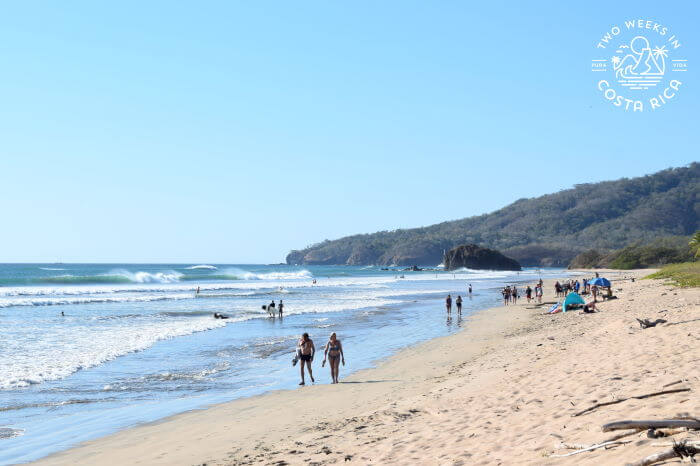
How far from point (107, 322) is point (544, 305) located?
24.3 m

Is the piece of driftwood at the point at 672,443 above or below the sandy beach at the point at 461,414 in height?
above

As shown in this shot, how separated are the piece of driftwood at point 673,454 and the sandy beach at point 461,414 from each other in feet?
0.77

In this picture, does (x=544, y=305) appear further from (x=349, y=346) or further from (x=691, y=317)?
(x=691, y=317)

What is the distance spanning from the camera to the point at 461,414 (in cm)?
923

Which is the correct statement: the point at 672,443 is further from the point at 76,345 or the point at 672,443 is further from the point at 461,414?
the point at 76,345

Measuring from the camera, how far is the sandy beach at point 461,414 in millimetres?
6977

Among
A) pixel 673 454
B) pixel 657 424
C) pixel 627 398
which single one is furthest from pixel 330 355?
pixel 673 454

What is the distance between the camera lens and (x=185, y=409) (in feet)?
40.1

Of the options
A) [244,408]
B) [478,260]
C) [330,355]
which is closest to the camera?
[244,408]

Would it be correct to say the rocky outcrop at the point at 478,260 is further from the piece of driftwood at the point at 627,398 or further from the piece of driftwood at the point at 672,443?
the piece of driftwood at the point at 672,443

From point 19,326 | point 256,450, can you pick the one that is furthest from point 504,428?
point 19,326

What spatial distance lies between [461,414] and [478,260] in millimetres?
157935

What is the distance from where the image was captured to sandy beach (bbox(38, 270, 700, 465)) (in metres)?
6.98

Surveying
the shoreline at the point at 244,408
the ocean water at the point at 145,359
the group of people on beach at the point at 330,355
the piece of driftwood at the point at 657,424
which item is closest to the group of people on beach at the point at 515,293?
the ocean water at the point at 145,359
